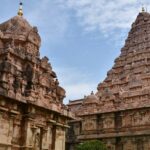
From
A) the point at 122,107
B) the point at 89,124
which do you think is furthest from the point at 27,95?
the point at 89,124

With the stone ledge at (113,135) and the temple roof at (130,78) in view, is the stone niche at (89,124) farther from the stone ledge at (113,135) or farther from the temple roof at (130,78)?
the stone ledge at (113,135)

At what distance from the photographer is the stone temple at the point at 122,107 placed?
38781 millimetres

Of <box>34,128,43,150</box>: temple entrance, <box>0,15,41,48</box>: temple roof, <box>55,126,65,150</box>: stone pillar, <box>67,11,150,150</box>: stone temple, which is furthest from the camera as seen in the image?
<box>67,11,150,150</box>: stone temple

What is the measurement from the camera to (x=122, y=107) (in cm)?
4069

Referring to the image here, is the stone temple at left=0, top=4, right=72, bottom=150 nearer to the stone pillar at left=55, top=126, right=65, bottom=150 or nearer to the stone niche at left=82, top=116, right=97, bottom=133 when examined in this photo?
the stone pillar at left=55, top=126, right=65, bottom=150

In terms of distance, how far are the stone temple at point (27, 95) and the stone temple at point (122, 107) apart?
13.9m

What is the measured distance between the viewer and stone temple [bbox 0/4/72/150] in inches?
853

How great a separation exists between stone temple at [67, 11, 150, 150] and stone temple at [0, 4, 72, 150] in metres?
13.9

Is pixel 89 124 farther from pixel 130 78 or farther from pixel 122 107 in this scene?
pixel 130 78

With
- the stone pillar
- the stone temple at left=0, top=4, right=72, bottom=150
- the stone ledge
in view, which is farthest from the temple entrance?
the stone ledge

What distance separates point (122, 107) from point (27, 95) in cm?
1970

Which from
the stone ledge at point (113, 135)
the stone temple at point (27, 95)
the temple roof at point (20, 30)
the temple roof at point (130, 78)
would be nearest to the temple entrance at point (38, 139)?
the stone temple at point (27, 95)

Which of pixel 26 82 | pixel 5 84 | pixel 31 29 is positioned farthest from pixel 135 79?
pixel 5 84

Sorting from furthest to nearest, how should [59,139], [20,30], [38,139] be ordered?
[20,30]
[59,139]
[38,139]
